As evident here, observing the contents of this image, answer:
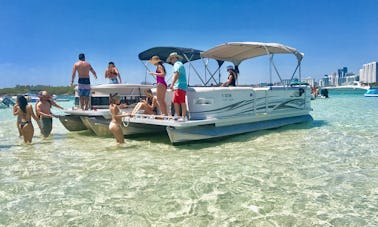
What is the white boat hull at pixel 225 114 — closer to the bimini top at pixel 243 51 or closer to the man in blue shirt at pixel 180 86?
the man in blue shirt at pixel 180 86

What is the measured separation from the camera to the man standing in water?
30.2 feet

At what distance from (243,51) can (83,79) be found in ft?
19.1

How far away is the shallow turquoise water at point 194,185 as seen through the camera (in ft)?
10.8

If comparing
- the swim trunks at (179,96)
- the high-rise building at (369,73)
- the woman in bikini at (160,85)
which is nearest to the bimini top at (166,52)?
the woman in bikini at (160,85)

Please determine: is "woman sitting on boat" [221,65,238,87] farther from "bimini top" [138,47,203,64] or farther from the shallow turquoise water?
the shallow turquoise water

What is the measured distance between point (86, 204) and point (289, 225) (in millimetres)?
2431

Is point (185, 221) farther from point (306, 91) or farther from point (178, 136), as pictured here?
point (306, 91)

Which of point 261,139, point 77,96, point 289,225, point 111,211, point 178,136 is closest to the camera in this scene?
point 289,225

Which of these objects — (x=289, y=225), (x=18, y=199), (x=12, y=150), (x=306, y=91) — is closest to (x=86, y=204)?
(x=18, y=199)

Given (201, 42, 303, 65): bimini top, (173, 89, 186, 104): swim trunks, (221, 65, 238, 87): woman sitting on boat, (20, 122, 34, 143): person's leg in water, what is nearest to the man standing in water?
(20, 122, 34, 143): person's leg in water

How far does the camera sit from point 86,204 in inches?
145

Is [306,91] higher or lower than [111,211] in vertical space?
higher

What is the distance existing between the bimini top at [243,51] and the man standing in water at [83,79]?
4.18m

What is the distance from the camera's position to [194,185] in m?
4.31
